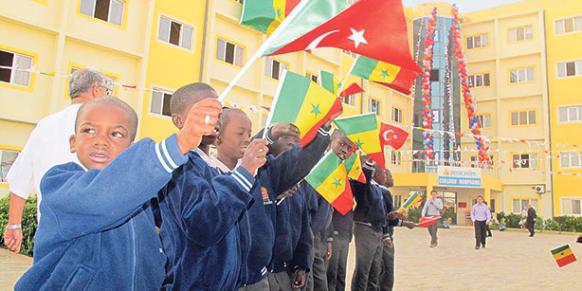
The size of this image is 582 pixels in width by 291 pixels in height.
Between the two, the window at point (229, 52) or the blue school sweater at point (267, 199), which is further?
the window at point (229, 52)

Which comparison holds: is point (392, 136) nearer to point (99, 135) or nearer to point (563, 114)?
point (99, 135)

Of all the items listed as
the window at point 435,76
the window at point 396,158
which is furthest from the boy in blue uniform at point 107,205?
the window at point 435,76

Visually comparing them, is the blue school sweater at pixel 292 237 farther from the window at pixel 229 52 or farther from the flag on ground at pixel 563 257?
the window at pixel 229 52

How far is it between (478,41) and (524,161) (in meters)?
9.17

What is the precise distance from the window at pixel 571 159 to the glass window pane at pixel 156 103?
79.0 ft

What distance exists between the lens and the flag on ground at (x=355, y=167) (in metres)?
5.04

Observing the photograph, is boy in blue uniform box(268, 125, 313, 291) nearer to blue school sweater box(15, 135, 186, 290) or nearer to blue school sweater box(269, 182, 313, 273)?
blue school sweater box(269, 182, 313, 273)

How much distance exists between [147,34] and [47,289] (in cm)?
1528

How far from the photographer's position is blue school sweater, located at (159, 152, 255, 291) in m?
1.98

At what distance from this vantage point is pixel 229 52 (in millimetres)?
18734

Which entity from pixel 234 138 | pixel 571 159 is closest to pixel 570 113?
pixel 571 159

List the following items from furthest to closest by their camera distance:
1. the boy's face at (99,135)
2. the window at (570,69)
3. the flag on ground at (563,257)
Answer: the window at (570,69) → the flag on ground at (563,257) → the boy's face at (99,135)

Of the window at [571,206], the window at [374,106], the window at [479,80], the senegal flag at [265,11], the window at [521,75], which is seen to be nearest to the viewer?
the senegal flag at [265,11]

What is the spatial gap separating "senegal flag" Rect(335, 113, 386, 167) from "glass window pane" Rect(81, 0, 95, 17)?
502 inches
